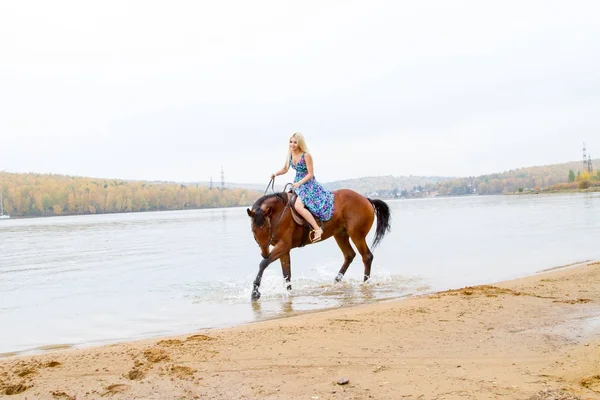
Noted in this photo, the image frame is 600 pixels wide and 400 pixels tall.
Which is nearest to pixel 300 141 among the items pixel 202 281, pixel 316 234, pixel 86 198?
pixel 316 234

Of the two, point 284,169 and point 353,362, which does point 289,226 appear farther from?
point 353,362

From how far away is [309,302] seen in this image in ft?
28.1

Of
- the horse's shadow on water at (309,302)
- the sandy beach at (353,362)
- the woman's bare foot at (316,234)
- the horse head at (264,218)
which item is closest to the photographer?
the sandy beach at (353,362)

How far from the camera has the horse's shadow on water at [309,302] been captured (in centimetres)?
780

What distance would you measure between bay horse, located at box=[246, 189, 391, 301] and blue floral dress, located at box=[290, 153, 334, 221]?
0.73ft

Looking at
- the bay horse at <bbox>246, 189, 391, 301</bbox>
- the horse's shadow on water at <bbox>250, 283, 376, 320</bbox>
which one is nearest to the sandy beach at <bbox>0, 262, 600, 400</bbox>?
the horse's shadow on water at <bbox>250, 283, 376, 320</bbox>

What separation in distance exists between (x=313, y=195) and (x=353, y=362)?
18.5ft

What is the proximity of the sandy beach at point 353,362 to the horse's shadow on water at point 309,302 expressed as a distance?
1.54 metres

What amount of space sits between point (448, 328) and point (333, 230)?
197 inches

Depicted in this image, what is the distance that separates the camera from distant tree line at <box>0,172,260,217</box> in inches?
5000

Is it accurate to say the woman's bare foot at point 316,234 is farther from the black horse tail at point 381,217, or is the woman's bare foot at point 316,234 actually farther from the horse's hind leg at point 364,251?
the black horse tail at point 381,217

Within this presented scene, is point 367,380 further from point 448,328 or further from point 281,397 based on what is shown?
point 448,328

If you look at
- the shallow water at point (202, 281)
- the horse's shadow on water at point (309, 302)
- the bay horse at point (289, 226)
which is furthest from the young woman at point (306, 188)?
the shallow water at point (202, 281)

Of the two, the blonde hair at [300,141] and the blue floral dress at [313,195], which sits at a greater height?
the blonde hair at [300,141]
